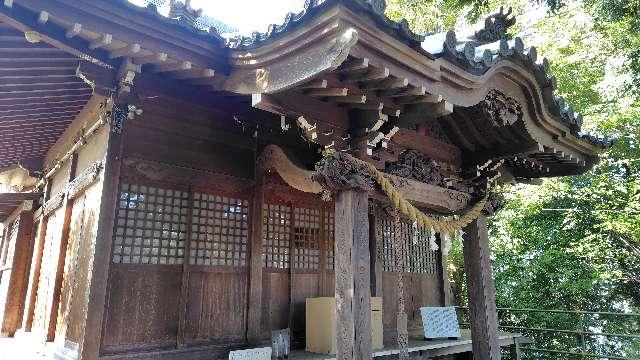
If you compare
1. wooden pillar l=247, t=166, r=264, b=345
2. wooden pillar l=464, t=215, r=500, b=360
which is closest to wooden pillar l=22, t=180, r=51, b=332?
wooden pillar l=247, t=166, r=264, b=345

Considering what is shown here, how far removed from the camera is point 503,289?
1315 centimetres

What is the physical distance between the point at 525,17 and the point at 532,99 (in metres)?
12.5

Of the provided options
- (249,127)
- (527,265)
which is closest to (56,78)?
(249,127)

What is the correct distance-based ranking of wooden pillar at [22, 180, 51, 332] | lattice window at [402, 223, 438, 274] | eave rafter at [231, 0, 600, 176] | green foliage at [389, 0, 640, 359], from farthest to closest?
green foliage at [389, 0, 640, 359] → lattice window at [402, 223, 438, 274] → wooden pillar at [22, 180, 51, 332] → eave rafter at [231, 0, 600, 176]

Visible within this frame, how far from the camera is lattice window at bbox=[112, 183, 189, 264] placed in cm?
459

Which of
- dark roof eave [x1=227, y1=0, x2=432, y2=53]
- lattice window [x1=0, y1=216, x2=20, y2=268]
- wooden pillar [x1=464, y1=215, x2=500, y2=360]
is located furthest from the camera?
lattice window [x1=0, y1=216, x2=20, y2=268]

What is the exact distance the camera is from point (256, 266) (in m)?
5.30

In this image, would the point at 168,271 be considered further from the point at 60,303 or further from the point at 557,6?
the point at 557,6

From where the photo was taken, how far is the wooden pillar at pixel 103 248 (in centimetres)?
413

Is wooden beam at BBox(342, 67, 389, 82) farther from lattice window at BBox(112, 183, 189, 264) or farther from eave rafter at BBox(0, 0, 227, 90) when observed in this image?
lattice window at BBox(112, 183, 189, 264)

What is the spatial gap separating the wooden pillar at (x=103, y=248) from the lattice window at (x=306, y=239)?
2.31 meters

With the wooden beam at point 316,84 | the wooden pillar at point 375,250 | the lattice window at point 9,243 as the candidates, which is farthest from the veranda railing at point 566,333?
the lattice window at point 9,243

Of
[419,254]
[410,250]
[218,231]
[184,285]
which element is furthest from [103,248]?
[419,254]

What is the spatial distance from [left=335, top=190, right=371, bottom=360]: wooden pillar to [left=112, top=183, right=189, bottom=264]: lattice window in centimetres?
197
